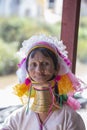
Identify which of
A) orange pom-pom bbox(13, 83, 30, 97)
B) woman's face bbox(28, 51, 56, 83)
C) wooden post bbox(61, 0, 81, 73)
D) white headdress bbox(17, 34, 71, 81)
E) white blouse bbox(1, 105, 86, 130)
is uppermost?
wooden post bbox(61, 0, 81, 73)

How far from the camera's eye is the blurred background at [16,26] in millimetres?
1287

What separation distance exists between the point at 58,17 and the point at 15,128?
0.74 metres

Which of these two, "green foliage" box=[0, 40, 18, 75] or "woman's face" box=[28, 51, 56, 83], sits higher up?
"green foliage" box=[0, 40, 18, 75]

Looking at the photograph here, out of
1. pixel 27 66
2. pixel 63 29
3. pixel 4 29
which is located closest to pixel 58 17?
pixel 63 29

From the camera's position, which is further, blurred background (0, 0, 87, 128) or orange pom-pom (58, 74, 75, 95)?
blurred background (0, 0, 87, 128)

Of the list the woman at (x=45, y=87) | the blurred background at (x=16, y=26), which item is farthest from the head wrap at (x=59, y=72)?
the blurred background at (x=16, y=26)

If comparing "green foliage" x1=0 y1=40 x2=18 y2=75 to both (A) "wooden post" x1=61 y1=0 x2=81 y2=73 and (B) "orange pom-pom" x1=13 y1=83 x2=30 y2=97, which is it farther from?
(B) "orange pom-pom" x1=13 y1=83 x2=30 y2=97

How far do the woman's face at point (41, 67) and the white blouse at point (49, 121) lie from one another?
0.12m

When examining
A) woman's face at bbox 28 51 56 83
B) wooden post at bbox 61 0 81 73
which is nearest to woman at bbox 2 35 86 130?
woman's face at bbox 28 51 56 83

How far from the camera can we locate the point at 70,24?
1.25m

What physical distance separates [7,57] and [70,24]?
33cm

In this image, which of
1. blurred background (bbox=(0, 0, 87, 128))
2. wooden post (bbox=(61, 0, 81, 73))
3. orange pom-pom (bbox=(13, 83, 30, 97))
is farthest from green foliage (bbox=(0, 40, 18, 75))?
orange pom-pom (bbox=(13, 83, 30, 97))

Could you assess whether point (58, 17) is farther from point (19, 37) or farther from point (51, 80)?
point (51, 80)

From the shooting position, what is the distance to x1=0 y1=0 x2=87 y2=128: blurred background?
129cm
